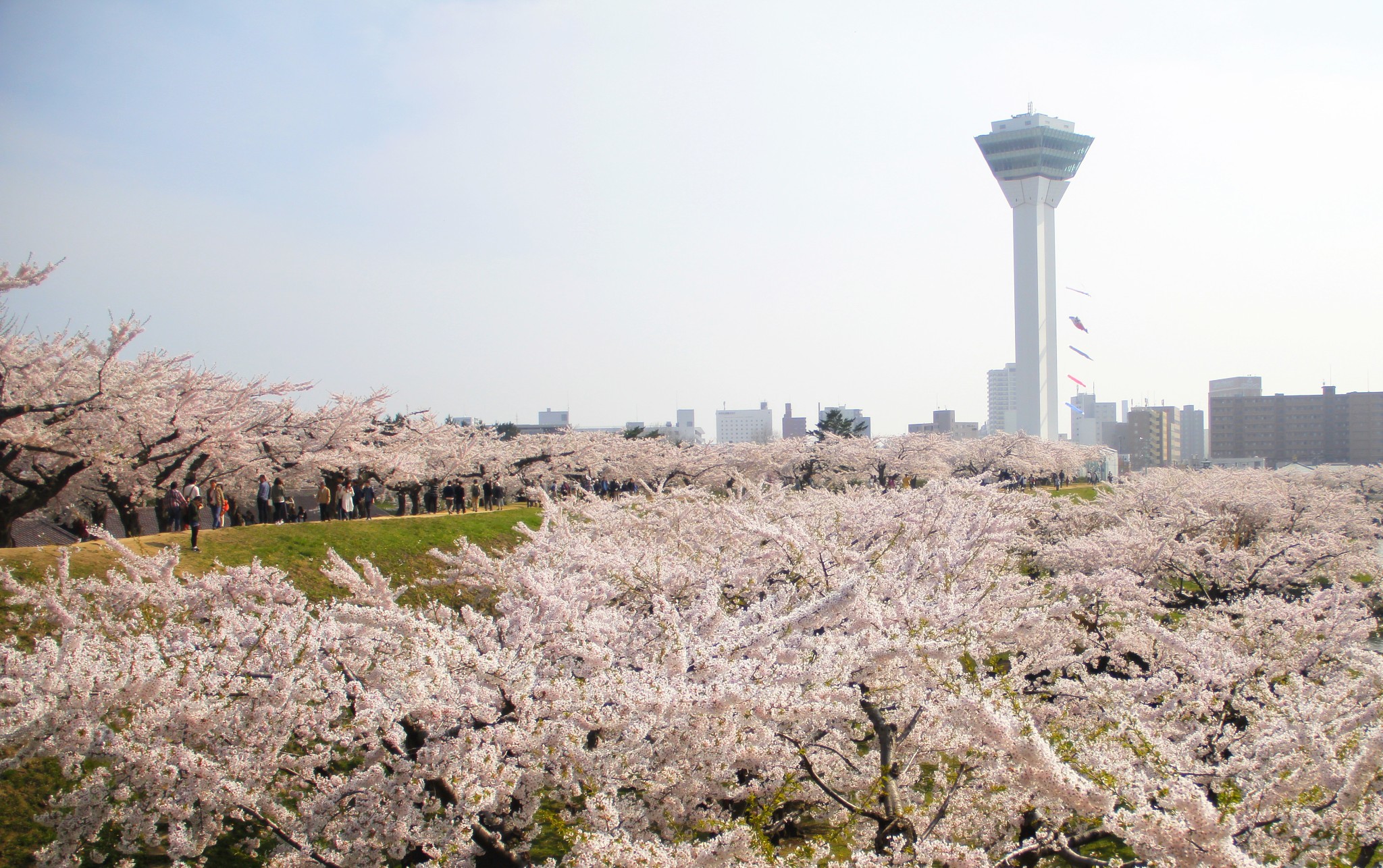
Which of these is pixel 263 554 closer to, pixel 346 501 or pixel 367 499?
pixel 346 501

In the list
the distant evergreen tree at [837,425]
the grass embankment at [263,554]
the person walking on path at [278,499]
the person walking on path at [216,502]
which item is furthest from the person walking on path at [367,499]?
the distant evergreen tree at [837,425]

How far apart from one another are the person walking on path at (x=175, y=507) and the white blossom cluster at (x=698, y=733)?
10779 mm

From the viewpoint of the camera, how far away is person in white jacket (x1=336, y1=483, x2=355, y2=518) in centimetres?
2352

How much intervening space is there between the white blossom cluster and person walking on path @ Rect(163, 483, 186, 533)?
10.8 m

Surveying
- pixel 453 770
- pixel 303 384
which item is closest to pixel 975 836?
pixel 453 770

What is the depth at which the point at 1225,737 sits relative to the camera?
19.1 ft

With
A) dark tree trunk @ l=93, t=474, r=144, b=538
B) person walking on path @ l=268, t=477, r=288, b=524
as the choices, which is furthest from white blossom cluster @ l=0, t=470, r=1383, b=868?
person walking on path @ l=268, t=477, r=288, b=524

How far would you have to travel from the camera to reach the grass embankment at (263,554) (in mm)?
8211

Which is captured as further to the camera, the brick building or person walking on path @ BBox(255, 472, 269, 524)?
the brick building

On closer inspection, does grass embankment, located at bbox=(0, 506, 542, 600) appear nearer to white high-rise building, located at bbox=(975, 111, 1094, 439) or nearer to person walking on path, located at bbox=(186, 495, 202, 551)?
person walking on path, located at bbox=(186, 495, 202, 551)

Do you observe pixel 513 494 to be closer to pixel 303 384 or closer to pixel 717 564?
pixel 303 384

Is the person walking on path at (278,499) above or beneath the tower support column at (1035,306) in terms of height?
beneath

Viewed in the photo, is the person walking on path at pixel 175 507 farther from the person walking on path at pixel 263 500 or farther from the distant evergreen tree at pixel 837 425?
the distant evergreen tree at pixel 837 425

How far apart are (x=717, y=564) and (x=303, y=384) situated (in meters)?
17.1
